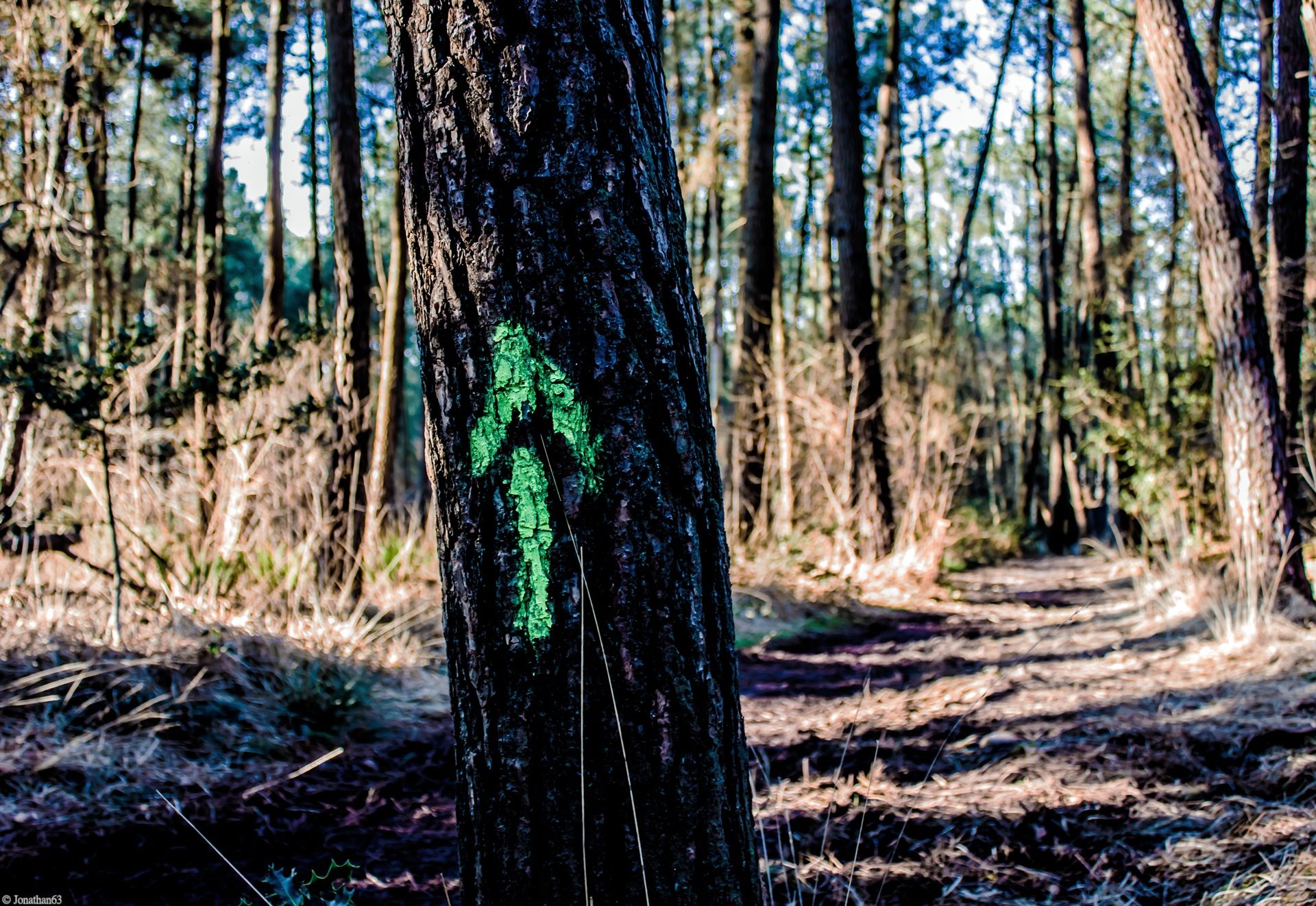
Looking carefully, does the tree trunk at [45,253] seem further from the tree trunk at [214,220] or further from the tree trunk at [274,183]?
the tree trunk at [274,183]

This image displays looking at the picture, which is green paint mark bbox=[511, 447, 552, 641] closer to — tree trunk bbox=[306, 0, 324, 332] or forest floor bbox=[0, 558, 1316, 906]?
forest floor bbox=[0, 558, 1316, 906]

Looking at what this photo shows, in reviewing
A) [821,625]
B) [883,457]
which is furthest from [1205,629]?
[883,457]

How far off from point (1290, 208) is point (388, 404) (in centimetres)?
735

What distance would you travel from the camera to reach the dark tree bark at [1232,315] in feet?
16.3

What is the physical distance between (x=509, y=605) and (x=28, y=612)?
131 inches

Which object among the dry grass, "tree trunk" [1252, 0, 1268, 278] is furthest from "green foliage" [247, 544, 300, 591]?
"tree trunk" [1252, 0, 1268, 278]

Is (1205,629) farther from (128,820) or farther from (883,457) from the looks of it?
(128,820)

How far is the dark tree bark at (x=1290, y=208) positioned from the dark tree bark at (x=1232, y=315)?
2192mm

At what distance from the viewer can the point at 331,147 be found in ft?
19.8

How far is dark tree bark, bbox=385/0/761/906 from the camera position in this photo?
126 centimetres

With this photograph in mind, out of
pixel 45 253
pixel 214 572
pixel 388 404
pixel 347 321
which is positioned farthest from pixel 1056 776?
pixel 388 404

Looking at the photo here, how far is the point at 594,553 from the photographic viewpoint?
4.15ft

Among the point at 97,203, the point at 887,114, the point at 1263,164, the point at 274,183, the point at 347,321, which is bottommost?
the point at 347,321

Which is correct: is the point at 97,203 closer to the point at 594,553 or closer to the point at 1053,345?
the point at 594,553
